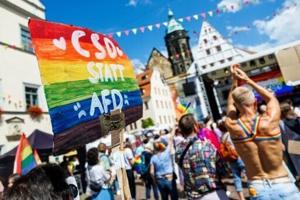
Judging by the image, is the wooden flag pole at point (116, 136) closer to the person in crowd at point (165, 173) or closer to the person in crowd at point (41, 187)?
the person in crowd at point (41, 187)

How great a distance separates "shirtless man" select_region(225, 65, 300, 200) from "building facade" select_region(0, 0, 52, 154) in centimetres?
1310

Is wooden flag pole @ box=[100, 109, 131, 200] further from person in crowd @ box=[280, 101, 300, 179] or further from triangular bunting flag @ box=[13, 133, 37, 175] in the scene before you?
triangular bunting flag @ box=[13, 133, 37, 175]

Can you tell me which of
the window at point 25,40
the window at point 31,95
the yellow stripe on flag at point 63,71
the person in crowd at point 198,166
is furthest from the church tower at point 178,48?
the yellow stripe on flag at point 63,71

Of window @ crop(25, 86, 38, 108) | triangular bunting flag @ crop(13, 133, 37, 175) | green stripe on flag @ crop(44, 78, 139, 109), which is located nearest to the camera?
green stripe on flag @ crop(44, 78, 139, 109)

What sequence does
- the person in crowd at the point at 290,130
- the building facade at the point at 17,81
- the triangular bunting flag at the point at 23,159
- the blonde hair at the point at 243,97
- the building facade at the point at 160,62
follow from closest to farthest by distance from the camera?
the blonde hair at the point at 243,97 < the person in crowd at the point at 290,130 < the triangular bunting flag at the point at 23,159 < the building facade at the point at 17,81 < the building facade at the point at 160,62

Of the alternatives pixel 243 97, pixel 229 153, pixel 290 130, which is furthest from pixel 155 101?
pixel 243 97

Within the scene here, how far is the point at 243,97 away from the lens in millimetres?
3053

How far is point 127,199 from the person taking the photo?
2637mm

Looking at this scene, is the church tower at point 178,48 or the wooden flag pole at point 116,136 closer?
the wooden flag pole at point 116,136

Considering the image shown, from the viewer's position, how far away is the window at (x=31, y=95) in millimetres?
15987

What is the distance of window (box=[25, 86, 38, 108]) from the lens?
1599 centimetres

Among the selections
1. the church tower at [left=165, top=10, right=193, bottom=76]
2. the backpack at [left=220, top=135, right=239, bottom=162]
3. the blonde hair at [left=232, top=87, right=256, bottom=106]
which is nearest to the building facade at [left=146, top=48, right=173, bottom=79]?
the church tower at [left=165, top=10, right=193, bottom=76]

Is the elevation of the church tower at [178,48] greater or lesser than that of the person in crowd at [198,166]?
greater

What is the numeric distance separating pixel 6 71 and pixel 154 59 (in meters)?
66.1
